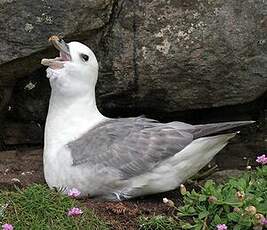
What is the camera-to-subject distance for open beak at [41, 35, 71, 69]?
397 cm

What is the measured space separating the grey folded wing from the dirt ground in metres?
0.18

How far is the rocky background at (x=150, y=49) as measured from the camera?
427 cm

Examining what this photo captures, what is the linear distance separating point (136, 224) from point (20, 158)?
1303mm

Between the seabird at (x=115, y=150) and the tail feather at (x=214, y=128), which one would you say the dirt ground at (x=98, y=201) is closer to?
the seabird at (x=115, y=150)

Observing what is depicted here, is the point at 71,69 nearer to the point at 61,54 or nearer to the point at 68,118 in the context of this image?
the point at 61,54

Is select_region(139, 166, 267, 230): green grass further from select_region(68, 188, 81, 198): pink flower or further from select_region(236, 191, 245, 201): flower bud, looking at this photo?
select_region(68, 188, 81, 198): pink flower

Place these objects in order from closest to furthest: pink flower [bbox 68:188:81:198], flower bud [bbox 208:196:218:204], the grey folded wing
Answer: flower bud [bbox 208:196:218:204]
pink flower [bbox 68:188:81:198]
the grey folded wing

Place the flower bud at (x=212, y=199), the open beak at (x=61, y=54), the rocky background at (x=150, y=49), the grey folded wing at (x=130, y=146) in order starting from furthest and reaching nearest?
the rocky background at (x=150, y=49) < the open beak at (x=61, y=54) < the grey folded wing at (x=130, y=146) < the flower bud at (x=212, y=199)

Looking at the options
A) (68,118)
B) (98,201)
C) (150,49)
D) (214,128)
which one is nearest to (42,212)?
(98,201)

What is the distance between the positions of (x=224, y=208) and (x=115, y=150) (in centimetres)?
74

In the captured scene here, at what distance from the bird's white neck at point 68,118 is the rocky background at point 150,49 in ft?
1.36

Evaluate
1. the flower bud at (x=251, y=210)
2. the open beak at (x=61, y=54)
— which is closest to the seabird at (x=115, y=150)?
the open beak at (x=61, y=54)

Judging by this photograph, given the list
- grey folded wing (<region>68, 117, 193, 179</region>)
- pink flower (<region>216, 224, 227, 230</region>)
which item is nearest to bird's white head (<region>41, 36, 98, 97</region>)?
grey folded wing (<region>68, 117, 193, 179</region>)

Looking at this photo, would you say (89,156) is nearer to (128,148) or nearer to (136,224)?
(128,148)
